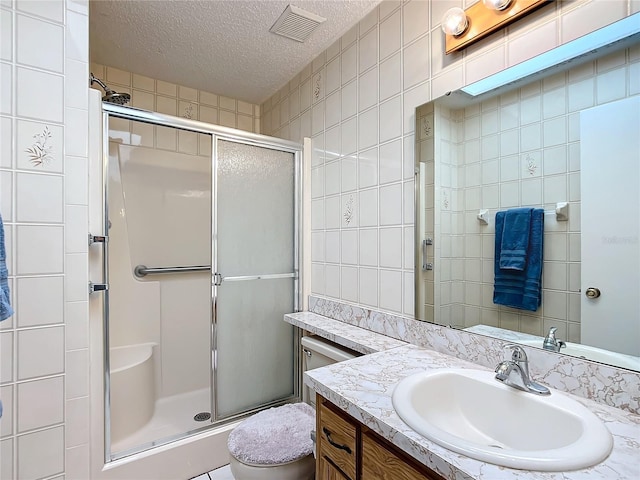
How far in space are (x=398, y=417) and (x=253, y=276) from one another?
1271 millimetres

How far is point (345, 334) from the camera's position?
147 cm

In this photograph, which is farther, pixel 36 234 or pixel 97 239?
pixel 97 239

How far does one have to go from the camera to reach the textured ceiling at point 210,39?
5.11ft

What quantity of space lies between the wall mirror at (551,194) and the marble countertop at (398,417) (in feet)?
0.50

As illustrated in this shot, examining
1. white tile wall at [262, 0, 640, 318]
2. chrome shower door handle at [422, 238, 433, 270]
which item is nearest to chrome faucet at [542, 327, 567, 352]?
white tile wall at [262, 0, 640, 318]

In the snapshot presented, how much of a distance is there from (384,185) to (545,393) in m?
0.96

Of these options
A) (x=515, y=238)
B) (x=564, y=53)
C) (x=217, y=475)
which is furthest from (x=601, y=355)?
(x=217, y=475)

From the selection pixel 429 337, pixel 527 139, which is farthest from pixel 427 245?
pixel 527 139

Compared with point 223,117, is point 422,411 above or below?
below

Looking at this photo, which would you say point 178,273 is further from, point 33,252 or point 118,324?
point 33,252

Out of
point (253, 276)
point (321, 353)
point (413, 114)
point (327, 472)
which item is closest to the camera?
point (327, 472)

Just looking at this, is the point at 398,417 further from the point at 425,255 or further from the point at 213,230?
the point at 213,230

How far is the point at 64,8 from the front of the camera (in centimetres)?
123

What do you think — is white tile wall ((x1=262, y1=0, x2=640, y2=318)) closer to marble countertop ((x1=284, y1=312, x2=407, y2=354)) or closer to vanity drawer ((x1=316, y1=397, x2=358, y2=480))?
marble countertop ((x1=284, y1=312, x2=407, y2=354))
